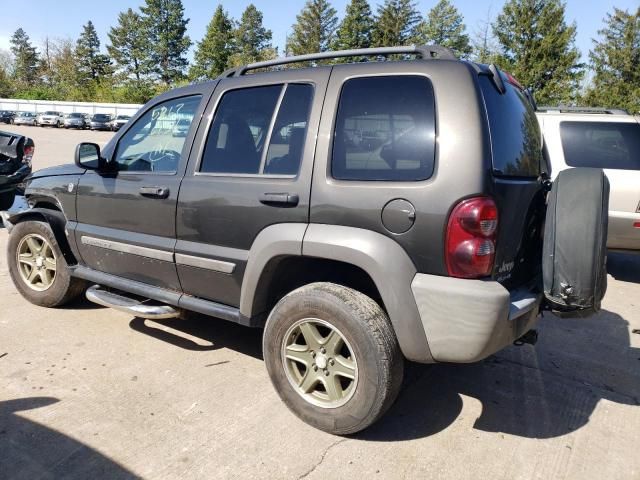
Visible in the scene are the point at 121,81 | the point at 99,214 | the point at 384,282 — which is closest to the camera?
the point at 384,282

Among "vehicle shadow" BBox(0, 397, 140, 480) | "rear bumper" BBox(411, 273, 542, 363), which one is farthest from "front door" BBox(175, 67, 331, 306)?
"vehicle shadow" BBox(0, 397, 140, 480)

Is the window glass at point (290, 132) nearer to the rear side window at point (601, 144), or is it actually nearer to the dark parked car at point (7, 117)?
the rear side window at point (601, 144)

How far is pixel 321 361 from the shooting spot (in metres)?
2.85

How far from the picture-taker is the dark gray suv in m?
2.47

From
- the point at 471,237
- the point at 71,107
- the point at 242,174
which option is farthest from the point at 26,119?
the point at 471,237

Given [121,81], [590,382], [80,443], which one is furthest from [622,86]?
[121,81]

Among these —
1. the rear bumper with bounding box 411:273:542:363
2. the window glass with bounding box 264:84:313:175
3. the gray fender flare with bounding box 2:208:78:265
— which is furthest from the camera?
the gray fender flare with bounding box 2:208:78:265

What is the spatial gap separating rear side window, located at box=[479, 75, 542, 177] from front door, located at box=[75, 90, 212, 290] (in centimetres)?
190

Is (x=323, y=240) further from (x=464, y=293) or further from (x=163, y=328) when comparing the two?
(x=163, y=328)

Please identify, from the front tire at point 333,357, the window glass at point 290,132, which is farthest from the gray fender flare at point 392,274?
the window glass at point 290,132

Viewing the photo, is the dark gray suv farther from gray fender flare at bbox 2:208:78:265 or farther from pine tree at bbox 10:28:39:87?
pine tree at bbox 10:28:39:87

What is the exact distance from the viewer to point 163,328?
4.29 m

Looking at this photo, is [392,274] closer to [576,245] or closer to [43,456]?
A: [576,245]

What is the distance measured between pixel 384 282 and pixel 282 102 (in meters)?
1.32
